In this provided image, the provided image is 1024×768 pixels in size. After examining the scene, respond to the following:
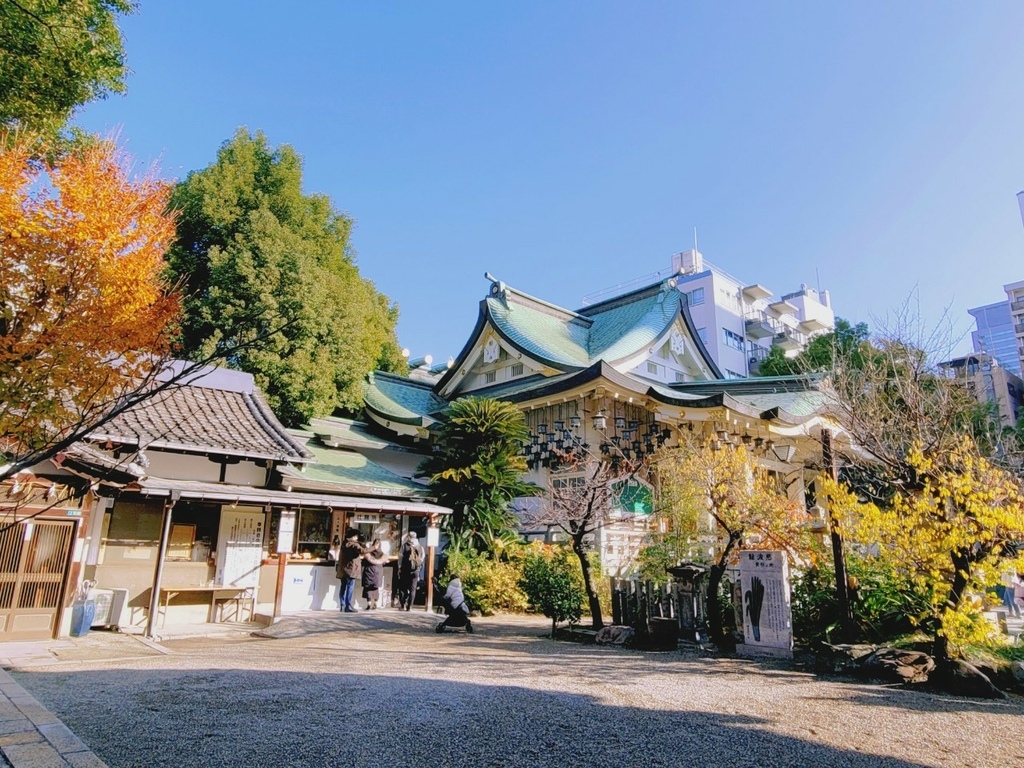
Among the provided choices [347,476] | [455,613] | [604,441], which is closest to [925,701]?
[455,613]

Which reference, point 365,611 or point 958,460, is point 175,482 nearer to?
point 365,611

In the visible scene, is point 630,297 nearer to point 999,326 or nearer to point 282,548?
point 282,548

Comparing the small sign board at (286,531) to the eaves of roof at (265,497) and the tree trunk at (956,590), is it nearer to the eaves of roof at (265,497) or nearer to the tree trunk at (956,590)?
the eaves of roof at (265,497)

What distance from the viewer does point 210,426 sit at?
44.7ft

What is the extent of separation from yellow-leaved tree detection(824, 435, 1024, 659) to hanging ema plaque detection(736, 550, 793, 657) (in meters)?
1.47

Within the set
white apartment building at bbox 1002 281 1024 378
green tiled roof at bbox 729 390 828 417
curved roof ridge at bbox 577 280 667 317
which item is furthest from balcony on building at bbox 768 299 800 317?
green tiled roof at bbox 729 390 828 417

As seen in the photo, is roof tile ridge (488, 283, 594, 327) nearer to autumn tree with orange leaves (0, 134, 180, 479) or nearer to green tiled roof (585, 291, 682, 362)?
green tiled roof (585, 291, 682, 362)

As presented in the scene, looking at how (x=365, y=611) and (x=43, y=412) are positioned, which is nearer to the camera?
(x=43, y=412)

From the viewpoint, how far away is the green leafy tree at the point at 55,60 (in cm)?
926

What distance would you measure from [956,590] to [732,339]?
38.0 m

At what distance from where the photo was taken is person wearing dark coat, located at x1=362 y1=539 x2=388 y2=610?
1428 centimetres

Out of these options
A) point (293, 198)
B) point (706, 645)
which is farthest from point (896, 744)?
point (293, 198)

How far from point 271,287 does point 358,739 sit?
52.6ft

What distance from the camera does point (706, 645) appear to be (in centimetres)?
1032
